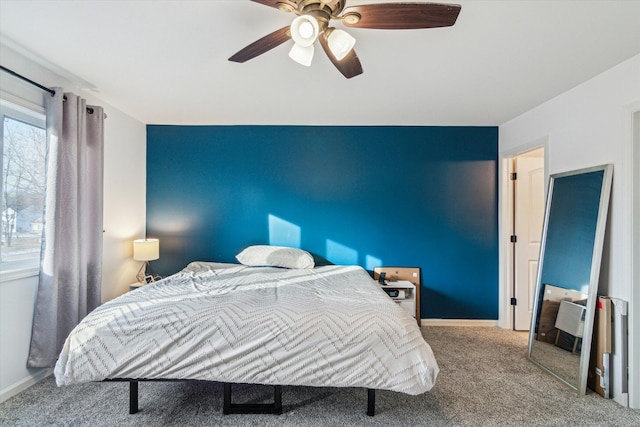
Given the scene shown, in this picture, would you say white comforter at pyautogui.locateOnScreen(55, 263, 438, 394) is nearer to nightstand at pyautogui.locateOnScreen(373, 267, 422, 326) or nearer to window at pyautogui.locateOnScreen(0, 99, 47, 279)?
window at pyautogui.locateOnScreen(0, 99, 47, 279)

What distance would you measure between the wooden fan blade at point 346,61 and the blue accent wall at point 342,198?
1.90 m

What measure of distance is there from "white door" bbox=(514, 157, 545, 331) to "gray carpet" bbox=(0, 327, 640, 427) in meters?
1.21

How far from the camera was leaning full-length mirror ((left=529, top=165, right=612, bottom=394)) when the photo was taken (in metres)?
2.26

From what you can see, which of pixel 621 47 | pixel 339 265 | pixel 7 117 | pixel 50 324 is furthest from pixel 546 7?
pixel 50 324

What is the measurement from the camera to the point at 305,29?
1390mm

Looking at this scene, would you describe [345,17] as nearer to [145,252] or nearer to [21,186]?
[21,186]

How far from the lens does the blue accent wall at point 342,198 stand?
12.1 ft

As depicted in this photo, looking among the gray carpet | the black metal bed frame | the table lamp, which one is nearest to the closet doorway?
the gray carpet

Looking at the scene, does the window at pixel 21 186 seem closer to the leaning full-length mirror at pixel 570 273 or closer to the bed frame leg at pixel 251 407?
the bed frame leg at pixel 251 407

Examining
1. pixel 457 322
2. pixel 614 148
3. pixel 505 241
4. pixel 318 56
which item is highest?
pixel 318 56

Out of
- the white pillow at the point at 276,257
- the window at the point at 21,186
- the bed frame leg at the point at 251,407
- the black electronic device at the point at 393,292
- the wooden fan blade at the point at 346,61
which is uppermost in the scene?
the wooden fan blade at the point at 346,61

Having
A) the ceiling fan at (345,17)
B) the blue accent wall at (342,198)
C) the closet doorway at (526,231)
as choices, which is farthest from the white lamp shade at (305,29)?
the closet doorway at (526,231)

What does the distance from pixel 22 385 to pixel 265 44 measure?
2.86 meters

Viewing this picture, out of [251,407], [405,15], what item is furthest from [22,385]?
[405,15]
